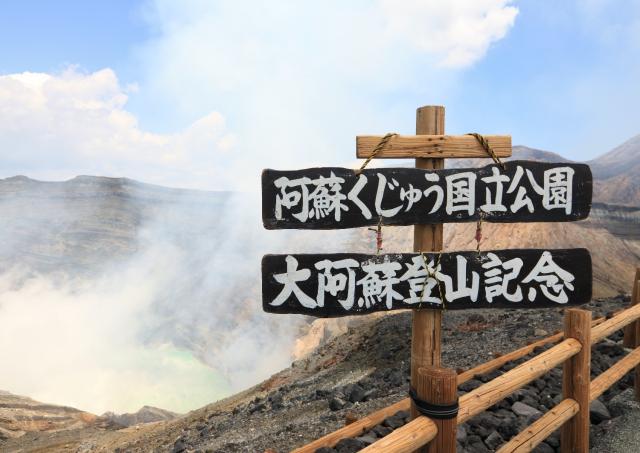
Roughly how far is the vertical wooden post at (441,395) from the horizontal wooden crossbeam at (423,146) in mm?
1445

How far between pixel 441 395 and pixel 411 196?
1.28m

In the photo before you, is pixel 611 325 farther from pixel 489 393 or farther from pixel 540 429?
pixel 489 393

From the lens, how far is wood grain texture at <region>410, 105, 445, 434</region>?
2.73 metres

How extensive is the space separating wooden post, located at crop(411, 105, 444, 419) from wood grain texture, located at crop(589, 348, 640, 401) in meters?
1.48

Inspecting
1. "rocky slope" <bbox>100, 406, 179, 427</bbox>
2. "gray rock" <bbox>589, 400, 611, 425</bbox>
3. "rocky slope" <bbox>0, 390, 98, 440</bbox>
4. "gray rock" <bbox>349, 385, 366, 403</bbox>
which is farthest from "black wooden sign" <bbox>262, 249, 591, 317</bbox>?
"rocky slope" <bbox>0, 390, 98, 440</bbox>

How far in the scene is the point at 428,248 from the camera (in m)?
2.73

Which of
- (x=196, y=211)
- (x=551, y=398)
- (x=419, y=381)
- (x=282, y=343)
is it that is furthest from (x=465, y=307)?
(x=196, y=211)

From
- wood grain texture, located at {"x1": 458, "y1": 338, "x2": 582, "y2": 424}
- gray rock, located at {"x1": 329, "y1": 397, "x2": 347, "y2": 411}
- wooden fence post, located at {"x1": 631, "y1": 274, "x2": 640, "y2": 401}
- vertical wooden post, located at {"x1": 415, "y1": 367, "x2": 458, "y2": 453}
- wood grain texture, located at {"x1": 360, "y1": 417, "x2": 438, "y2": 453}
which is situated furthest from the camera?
gray rock, located at {"x1": 329, "y1": 397, "x2": 347, "y2": 411}

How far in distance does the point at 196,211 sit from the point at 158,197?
562 cm

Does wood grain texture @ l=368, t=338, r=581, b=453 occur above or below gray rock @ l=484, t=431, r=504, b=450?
above

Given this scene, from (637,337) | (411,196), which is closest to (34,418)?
(411,196)

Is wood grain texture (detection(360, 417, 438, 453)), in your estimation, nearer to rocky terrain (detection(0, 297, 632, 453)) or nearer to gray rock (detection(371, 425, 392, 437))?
rocky terrain (detection(0, 297, 632, 453))

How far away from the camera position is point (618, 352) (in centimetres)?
512

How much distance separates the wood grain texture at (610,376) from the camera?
3.25 metres
